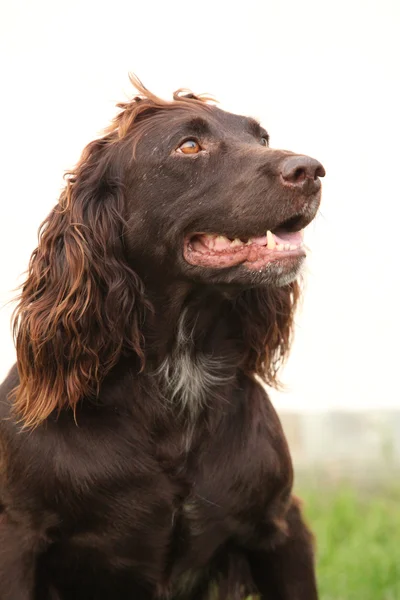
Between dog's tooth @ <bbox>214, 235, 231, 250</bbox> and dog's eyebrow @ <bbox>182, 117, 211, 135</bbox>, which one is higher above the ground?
dog's eyebrow @ <bbox>182, 117, 211, 135</bbox>

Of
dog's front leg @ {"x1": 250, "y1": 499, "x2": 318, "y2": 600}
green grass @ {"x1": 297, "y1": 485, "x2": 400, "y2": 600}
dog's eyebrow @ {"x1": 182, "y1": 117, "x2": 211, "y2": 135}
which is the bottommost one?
green grass @ {"x1": 297, "y1": 485, "x2": 400, "y2": 600}

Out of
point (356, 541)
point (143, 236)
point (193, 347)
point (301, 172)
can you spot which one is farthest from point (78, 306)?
point (356, 541)

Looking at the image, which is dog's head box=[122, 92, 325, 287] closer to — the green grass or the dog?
the dog

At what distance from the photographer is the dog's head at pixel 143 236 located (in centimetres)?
350

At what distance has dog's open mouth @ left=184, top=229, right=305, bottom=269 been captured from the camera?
3.51m

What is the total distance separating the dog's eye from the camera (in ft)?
12.0

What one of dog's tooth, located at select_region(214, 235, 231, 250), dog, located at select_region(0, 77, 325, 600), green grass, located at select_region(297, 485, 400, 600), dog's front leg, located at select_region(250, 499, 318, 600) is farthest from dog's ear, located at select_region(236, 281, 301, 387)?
green grass, located at select_region(297, 485, 400, 600)

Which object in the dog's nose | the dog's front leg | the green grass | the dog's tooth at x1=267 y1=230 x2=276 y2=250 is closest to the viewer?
the dog's nose

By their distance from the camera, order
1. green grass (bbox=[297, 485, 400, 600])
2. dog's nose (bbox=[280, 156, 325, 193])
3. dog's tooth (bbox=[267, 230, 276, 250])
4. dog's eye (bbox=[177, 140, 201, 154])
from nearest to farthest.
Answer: dog's nose (bbox=[280, 156, 325, 193]) < dog's tooth (bbox=[267, 230, 276, 250]) < dog's eye (bbox=[177, 140, 201, 154]) < green grass (bbox=[297, 485, 400, 600])

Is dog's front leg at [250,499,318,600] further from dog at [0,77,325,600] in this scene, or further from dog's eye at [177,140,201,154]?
dog's eye at [177,140,201,154]

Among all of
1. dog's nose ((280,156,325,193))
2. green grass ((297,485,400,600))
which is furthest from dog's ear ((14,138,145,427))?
green grass ((297,485,400,600))

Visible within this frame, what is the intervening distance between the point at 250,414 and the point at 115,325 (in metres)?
0.55

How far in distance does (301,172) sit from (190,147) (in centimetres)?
43

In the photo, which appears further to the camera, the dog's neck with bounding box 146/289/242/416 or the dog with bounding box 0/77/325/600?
the dog's neck with bounding box 146/289/242/416
